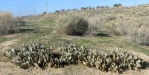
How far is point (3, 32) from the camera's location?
19.4 m

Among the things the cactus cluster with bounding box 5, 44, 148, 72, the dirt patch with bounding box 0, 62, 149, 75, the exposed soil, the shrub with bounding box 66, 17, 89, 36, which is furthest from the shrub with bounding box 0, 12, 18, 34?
the dirt patch with bounding box 0, 62, 149, 75

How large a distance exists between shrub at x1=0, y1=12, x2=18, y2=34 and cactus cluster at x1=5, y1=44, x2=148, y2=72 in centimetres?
675

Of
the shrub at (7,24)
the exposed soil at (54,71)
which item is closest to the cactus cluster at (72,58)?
the exposed soil at (54,71)

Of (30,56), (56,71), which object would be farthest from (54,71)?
(30,56)

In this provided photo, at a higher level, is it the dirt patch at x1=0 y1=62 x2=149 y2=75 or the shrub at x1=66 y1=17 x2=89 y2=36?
the shrub at x1=66 y1=17 x2=89 y2=36

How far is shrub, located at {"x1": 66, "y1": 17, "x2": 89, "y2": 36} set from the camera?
19.1 meters

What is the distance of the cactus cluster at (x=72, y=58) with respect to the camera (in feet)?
39.7

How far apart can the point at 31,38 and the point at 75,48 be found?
4.63 meters

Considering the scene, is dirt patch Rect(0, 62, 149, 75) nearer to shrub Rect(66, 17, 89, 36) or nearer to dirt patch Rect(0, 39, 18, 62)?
dirt patch Rect(0, 39, 18, 62)

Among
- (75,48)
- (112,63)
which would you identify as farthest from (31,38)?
(112,63)

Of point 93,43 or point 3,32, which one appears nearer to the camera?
point 93,43

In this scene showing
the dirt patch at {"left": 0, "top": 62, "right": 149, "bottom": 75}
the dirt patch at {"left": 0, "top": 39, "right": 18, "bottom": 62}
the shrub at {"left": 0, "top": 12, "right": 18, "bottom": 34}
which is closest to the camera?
the dirt patch at {"left": 0, "top": 62, "right": 149, "bottom": 75}

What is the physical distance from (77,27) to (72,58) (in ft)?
22.7

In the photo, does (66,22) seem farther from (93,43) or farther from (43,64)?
(43,64)
